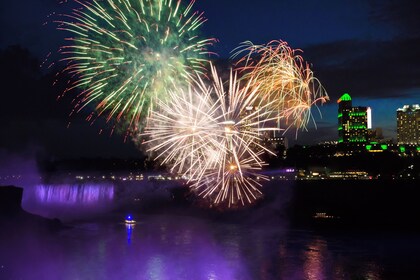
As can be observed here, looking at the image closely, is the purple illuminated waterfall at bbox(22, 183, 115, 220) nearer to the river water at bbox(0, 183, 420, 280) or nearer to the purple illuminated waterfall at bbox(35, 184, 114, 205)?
the purple illuminated waterfall at bbox(35, 184, 114, 205)

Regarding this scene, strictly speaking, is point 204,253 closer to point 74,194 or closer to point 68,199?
point 68,199

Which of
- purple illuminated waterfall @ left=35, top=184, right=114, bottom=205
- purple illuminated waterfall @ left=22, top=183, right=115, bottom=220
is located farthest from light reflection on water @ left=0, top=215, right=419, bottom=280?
purple illuminated waterfall @ left=35, top=184, right=114, bottom=205

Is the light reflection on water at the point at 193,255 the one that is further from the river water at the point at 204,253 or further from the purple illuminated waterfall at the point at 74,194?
the purple illuminated waterfall at the point at 74,194

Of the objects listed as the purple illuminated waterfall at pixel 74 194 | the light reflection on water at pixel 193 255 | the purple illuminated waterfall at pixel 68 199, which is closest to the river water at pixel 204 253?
the light reflection on water at pixel 193 255

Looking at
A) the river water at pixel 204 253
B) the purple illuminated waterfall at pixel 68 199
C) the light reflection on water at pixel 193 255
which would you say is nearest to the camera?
the light reflection on water at pixel 193 255

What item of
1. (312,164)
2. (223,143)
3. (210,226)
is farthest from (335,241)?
(312,164)
